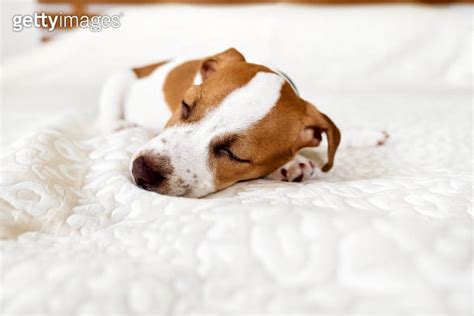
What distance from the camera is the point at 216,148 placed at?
44.5 inches

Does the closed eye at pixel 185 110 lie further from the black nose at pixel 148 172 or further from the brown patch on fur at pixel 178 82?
the brown patch on fur at pixel 178 82

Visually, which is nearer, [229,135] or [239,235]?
[239,235]

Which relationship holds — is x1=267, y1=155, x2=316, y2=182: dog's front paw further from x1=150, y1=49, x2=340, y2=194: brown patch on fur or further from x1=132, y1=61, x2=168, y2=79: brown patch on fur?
x1=132, y1=61, x2=168, y2=79: brown patch on fur

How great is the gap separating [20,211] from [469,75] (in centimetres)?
241

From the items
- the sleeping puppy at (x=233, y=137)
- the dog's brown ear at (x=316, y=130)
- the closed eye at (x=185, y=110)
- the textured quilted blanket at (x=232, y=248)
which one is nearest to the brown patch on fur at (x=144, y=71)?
the sleeping puppy at (x=233, y=137)

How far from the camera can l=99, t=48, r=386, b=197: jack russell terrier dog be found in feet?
3.49

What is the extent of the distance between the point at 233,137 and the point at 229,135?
11mm

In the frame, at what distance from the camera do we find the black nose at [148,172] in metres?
1.00

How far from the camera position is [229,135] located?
112 cm

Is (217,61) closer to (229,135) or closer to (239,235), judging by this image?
(229,135)

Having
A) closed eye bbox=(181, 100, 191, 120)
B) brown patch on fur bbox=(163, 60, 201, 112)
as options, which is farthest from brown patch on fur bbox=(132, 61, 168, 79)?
closed eye bbox=(181, 100, 191, 120)

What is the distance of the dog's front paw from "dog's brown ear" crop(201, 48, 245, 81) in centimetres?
36

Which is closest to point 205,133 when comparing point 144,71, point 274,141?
point 274,141

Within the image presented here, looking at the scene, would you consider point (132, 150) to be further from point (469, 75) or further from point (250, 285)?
point (469, 75)
